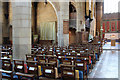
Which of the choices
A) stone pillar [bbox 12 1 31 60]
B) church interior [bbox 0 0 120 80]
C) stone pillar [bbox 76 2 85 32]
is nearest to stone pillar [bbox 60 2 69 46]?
church interior [bbox 0 0 120 80]

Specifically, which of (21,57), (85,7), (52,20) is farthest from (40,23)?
(21,57)

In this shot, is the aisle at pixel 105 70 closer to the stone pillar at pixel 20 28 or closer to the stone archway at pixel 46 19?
the stone pillar at pixel 20 28

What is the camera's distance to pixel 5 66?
5316 mm

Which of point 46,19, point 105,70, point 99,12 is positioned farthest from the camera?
point 99,12

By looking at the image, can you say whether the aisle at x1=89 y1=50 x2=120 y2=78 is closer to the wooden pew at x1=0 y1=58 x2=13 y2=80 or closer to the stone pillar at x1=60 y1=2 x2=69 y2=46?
the wooden pew at x1=0 y1=58 x2=13 y2=80

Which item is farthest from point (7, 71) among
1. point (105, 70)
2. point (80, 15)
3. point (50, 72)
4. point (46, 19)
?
point (46, 19)

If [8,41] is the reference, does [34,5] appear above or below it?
above

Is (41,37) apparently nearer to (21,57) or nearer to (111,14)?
(21,57)

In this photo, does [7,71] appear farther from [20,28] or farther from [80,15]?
[80,15]

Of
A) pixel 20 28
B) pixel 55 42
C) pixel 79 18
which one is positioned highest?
pixel 79 18

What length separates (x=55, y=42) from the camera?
25.1 metres

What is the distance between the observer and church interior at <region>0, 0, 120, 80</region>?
4.64m

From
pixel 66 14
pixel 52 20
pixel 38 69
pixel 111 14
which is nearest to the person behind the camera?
pixel 38 69

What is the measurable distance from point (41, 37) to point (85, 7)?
9.02 metres
